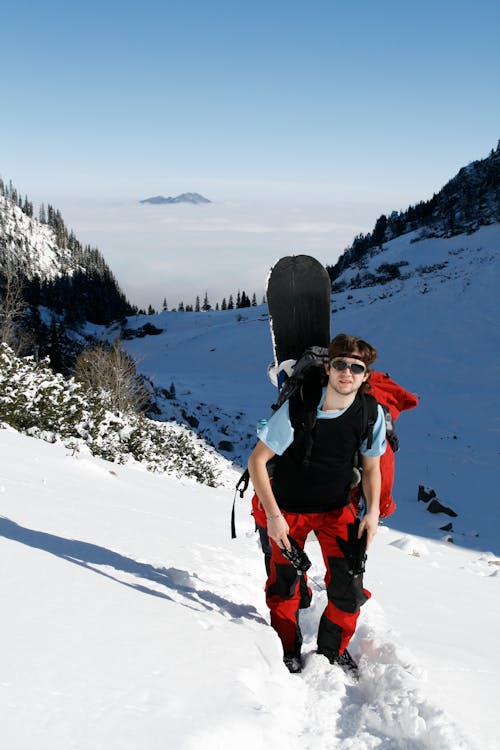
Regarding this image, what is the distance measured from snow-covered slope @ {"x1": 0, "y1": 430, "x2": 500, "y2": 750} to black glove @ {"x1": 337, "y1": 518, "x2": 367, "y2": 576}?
54 centimetres

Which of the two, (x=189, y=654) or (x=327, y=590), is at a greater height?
(x=189, y=654)

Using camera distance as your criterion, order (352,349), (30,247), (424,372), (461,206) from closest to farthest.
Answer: (352,349)
(424,372)
(461,206)
(30,247)

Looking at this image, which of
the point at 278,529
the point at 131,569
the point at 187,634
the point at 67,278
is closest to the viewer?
the point at 187,634

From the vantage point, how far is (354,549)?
334 centimetres

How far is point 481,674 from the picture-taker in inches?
136

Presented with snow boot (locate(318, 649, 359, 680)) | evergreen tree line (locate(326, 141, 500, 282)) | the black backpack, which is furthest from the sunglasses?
evergreen tree line (locate(326, 141, 500, 282))

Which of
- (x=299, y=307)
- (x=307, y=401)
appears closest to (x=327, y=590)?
(x=307, y=401)

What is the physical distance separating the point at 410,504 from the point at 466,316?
30230mm

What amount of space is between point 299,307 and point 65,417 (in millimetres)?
8488

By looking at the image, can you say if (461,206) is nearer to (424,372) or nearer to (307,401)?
(424,372)

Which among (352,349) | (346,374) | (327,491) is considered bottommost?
(327,491)

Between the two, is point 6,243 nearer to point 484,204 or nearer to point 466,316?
point 484,204

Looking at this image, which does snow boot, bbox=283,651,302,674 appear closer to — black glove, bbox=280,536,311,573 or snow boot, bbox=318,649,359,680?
snow boot, bbox=318,649,359,680

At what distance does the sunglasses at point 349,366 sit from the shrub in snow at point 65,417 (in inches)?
276
